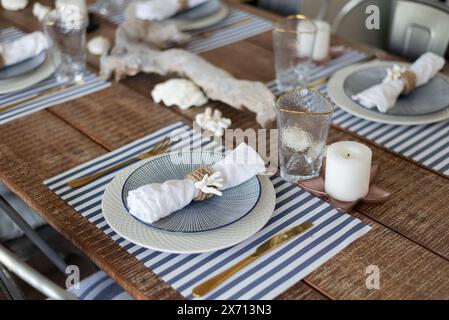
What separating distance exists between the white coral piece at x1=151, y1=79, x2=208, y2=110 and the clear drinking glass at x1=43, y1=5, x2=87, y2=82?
9.1 inches

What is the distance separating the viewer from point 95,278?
111cm

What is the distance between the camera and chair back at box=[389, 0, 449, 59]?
67.3 inches

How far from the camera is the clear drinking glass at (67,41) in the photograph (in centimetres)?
141

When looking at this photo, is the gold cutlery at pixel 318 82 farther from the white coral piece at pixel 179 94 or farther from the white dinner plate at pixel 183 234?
the white dinner plate at pixel 183 234

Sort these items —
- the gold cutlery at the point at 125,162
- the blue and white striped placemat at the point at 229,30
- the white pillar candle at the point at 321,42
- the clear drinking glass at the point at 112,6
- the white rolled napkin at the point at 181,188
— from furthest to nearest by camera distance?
the clear drinking glass at the point at 112,6, the blue and white striped placemat at the point at 229,30, the white pillar candle at the point at 321,42, the gold cutlery at the point at 125,162, the white rolled napkin at the point at 181,188

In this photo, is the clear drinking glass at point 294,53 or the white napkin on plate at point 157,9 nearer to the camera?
the clear drinking glass at point 294,53

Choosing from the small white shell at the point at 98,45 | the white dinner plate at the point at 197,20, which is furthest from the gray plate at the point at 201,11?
the small white shell at the point at 98,45

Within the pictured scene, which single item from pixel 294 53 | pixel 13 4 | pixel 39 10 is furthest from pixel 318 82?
pixel 13 4

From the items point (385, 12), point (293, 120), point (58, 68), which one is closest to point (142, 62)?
point (58, 68)

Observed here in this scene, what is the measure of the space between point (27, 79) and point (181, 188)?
662mm

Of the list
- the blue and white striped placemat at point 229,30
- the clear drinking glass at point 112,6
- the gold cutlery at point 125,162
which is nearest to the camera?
the gold cutlery at point 125,162

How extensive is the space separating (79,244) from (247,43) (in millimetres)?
908

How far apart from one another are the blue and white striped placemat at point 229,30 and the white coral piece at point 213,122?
0.40 metres
